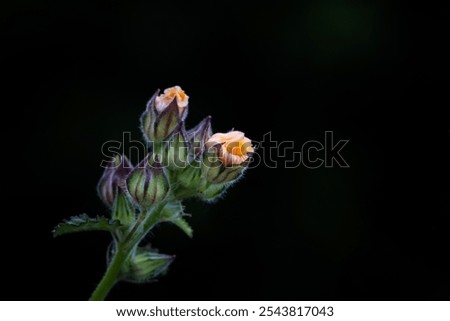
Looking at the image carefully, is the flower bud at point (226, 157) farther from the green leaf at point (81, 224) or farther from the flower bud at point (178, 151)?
the green leaf at point (81, 224)

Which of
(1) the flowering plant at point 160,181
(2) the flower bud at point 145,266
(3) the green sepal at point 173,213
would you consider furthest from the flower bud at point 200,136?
(2) the flower bud at point 145,266

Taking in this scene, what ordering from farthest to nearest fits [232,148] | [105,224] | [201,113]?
[201,113] < [232,148] < [105,224]

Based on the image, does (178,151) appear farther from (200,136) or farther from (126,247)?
(126,247)

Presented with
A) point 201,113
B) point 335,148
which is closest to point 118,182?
point 201,113

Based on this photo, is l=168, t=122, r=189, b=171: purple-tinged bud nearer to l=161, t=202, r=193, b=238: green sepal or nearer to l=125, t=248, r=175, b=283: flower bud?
l=161, t=202, r=193, b=238: green sepal

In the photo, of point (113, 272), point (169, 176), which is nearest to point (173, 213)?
point (169, 176)
